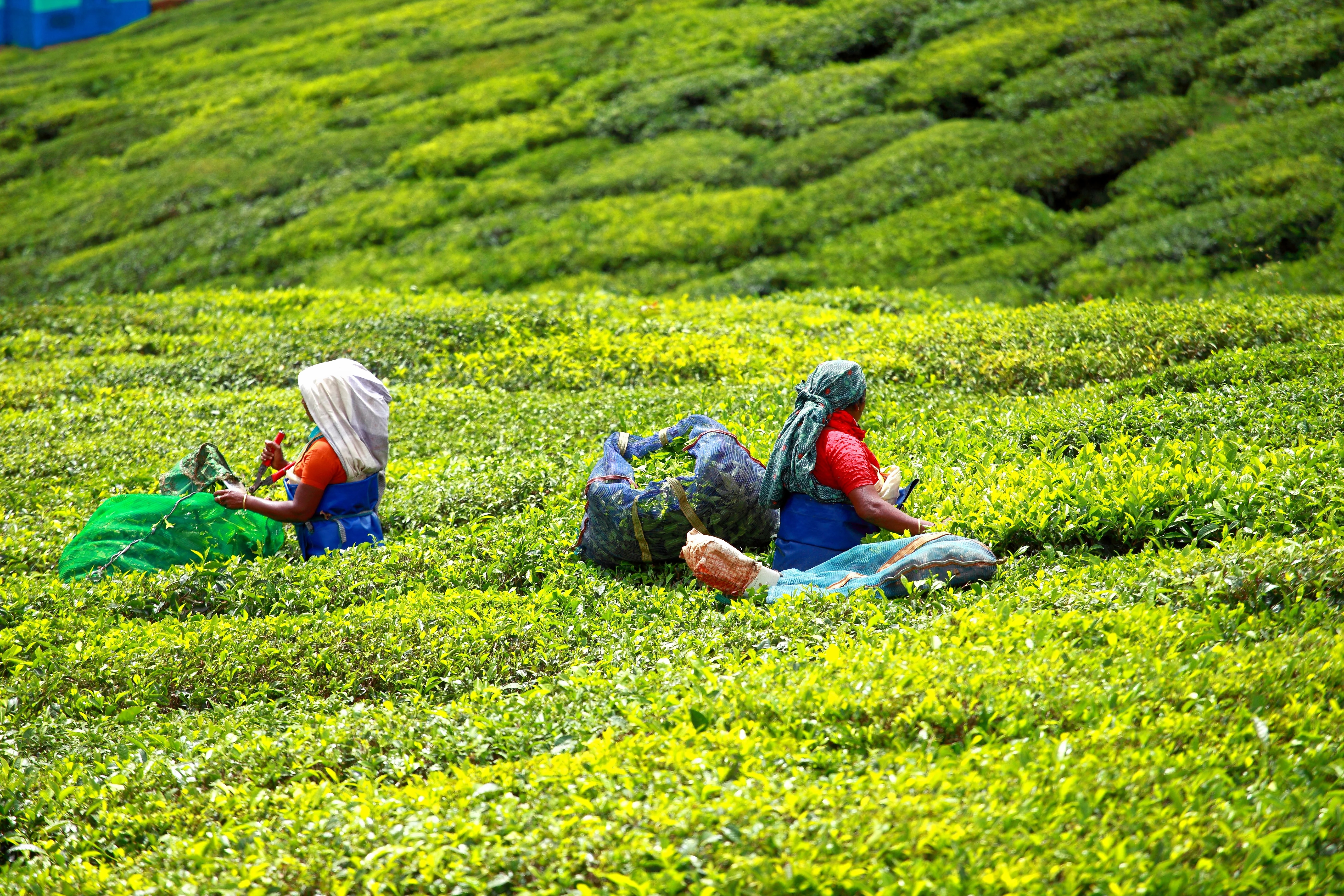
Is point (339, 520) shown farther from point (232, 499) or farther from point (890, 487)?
point (890, 487)

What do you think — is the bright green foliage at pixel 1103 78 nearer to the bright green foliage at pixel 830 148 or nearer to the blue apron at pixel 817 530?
the bright green foliage at pixel 830 148

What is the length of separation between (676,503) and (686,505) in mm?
75

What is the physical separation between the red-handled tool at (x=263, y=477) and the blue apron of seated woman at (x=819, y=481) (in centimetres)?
357

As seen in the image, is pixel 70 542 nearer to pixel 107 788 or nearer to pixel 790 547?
pixel 107 788

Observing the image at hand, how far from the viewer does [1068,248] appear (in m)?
16.5

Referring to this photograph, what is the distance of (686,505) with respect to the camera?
20.9 feet

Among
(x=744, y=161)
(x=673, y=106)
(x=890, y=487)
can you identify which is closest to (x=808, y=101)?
(x=744, y=161)

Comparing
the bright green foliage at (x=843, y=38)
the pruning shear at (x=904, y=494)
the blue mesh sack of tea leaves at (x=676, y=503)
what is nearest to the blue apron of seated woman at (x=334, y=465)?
the blue mesh sack of tea leaves at (x=676, y=503)

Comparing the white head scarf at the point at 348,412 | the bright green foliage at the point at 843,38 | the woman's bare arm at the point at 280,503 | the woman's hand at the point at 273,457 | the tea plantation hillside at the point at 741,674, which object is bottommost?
the tea plantation hillside at the point at 741,674

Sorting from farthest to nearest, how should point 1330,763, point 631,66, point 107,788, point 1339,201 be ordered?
point 631,66 < point 1339,201 < point 107,788 < point 1330,763

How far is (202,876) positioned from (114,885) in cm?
40

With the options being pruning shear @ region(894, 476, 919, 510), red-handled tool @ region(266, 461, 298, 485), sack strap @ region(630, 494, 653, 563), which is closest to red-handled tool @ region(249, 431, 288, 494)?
red-handled tool @ region(266, 461, 298, 485)

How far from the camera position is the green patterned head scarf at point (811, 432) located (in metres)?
5.99

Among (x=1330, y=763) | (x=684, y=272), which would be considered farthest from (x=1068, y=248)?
(x=1330, y=763)
